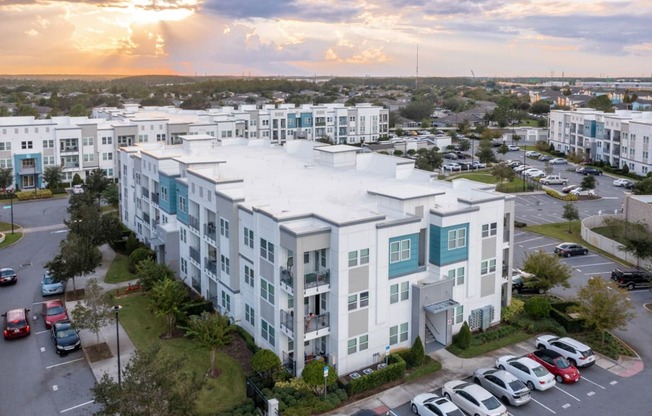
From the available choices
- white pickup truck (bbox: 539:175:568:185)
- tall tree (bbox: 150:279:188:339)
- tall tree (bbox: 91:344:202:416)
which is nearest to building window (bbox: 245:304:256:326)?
tall tree (bbox: 150:279:188:339)

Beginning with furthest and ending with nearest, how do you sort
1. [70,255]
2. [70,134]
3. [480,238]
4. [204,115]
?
[204,115]
[70,134]
[70,255]
[480,238]

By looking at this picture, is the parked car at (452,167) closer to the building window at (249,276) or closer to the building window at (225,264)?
the building window at (225,264)

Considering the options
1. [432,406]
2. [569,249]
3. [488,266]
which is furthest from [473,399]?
[569,249]

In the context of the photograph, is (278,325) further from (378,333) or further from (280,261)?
(378,333)

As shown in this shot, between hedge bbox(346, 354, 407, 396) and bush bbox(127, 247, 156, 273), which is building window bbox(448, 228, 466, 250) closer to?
hedge bbox(346, 354, 407, 396)

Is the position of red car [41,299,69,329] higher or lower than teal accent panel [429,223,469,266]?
lower

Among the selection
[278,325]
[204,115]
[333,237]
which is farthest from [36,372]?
[204,115]

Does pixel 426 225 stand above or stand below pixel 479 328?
above

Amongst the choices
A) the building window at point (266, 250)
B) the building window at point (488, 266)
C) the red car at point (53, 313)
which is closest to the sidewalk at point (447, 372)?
the building window at point (488, 266)
